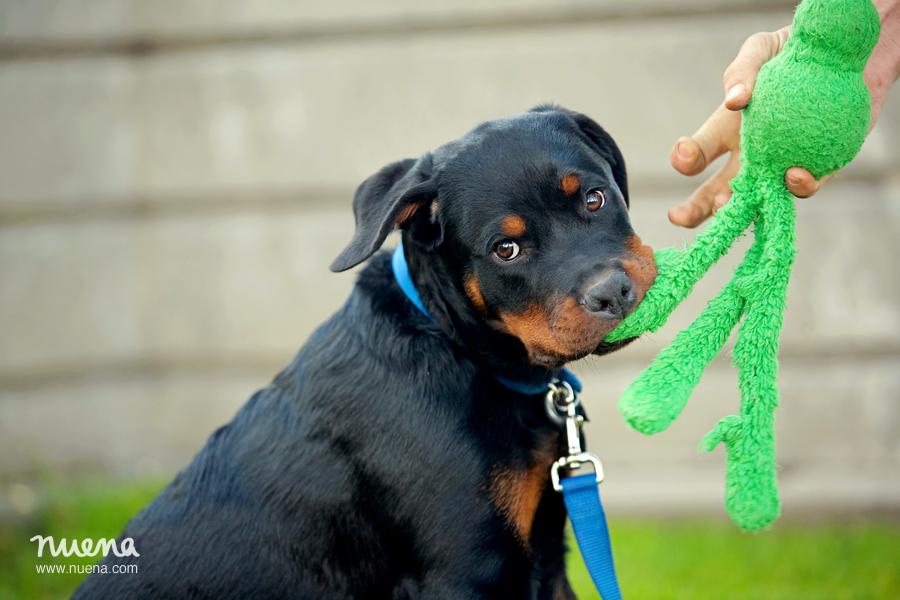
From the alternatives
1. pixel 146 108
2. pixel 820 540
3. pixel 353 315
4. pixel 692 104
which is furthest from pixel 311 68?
pixel 820 540

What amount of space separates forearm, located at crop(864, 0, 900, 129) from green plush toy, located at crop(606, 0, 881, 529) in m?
0.58

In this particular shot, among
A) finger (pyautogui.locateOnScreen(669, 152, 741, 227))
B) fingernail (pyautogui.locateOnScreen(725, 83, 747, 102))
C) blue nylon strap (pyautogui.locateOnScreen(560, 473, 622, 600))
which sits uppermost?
fingernail (pyautogui.locateOnScreen(725, 83, 747, 102))

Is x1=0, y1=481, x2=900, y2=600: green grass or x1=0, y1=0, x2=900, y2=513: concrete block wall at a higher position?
x1=0, y1=0, x2=900, y2=513: concrete block wall

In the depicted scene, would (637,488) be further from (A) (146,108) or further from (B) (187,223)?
(A) (146,108)

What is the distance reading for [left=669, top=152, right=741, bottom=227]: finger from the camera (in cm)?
280

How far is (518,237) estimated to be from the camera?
7.66 ft

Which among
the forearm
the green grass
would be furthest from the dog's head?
the green grass

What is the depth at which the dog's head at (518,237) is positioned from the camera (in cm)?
217

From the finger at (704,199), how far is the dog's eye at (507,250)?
0.78m

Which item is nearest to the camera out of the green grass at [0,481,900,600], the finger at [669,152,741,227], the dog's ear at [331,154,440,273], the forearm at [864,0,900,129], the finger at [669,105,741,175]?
the dog's ear at [331,154,440,273]

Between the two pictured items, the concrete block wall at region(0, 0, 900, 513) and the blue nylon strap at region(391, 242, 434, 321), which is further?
the concrete block wall at region(0, 0, 900, 513)

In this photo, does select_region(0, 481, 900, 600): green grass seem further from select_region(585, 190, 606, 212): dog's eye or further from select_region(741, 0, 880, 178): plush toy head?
select_region(741, 0, 880, 178): plush toy head

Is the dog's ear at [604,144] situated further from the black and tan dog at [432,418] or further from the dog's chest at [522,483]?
the dog's chest at [522,483]

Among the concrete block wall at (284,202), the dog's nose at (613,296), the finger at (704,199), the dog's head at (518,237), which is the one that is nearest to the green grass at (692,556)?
the concrete block wall at (284,202)
